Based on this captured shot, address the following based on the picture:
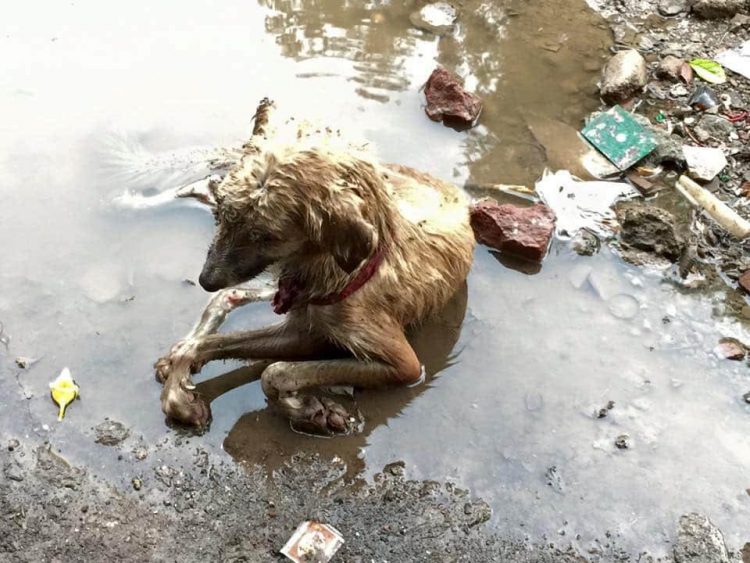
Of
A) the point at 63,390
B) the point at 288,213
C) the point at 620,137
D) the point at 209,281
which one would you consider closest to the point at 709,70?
the point at 620,137

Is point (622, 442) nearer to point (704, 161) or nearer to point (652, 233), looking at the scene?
point (652, 233)

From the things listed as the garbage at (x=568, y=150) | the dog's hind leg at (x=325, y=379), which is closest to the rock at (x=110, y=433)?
the dog's hind leg at (x=325, y=379)

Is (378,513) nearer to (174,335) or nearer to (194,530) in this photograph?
(194,530)

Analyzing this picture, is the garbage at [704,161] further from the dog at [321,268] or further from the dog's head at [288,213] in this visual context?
the dog's head at [288,213]

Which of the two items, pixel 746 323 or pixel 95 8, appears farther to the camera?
pixel 95 8

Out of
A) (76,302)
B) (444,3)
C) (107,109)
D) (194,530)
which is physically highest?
(444,3)

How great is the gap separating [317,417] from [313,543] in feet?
2.49

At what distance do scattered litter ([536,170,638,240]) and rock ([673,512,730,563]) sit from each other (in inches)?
90.1

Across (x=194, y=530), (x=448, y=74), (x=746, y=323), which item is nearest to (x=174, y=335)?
(x=194, y=530)

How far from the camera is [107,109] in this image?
6797 mm

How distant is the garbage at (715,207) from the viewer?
5.80 meters

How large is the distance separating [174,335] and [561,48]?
479 cm

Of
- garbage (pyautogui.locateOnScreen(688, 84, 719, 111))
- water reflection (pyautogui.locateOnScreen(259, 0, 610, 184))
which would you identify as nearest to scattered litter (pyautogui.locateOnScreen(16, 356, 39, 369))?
water reflection (pyautogui.locateOnScreen(259, 0, 610, 184))

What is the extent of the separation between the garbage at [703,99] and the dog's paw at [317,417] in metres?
4.41
